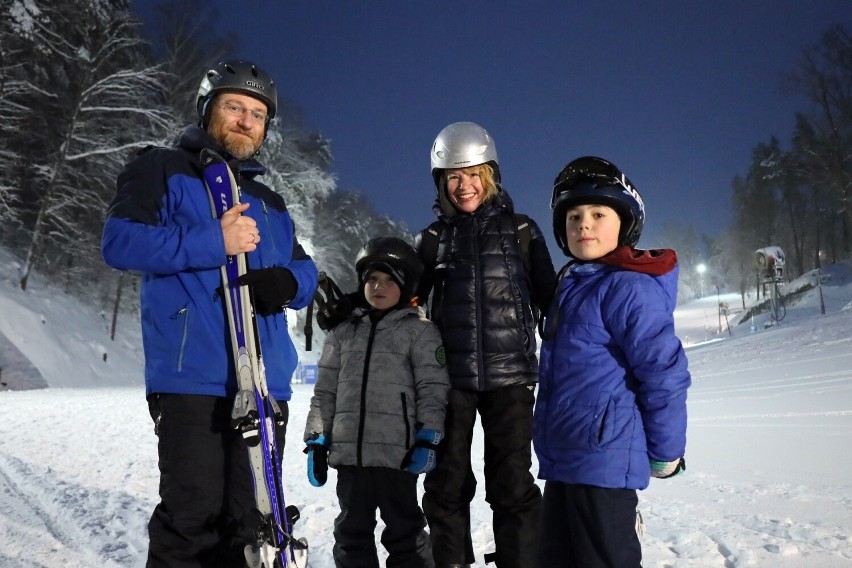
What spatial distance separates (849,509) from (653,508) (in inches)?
53.6

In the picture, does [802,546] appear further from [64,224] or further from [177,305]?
[64,224]

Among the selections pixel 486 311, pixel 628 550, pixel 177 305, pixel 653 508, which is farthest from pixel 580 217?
pixel 653 508

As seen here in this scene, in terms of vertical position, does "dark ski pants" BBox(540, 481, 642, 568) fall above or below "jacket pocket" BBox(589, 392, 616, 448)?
below

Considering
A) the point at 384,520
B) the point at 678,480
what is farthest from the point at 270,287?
the point at 678,480

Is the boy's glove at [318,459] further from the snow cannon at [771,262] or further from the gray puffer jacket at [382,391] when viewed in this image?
the snow cannon at [771,262]

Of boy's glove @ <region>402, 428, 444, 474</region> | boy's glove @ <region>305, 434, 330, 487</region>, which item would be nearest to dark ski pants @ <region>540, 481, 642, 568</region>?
boy's glove @ <region>402, 428, 444, 474</region>

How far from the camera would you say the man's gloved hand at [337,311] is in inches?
145

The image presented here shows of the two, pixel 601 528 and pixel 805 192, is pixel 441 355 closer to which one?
pixel 601 528

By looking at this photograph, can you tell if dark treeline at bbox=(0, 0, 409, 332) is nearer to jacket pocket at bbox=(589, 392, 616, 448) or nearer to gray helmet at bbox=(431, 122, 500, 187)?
gray helmet at bbox=(431, 122, 500, 187)

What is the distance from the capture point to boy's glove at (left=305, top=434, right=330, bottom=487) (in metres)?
3.26

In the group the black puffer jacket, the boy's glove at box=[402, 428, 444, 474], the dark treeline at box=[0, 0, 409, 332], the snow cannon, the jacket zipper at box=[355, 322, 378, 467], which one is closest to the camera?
the boy's glove at box=[402, 428, 444, 474]

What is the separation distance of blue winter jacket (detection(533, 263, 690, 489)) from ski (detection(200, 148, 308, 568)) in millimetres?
1180

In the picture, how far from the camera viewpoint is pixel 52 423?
28.7 ft

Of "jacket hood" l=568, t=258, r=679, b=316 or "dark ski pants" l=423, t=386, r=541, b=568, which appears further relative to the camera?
"dark ski pants" l=423, t=386, r=541, b=568
